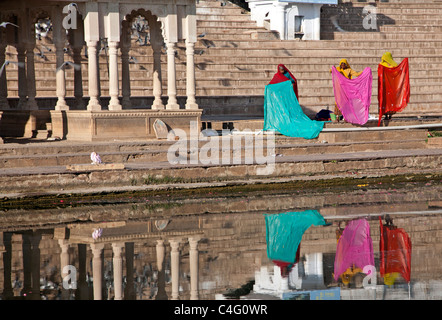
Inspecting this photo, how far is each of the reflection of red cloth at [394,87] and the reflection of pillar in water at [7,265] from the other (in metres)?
12.1

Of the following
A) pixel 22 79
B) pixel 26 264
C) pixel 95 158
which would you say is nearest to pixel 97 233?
pixel 26 264

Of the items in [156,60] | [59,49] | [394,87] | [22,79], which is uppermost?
[59,49]

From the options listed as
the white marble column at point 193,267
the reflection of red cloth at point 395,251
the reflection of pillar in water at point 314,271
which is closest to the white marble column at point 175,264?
the white marble column at point 193,267

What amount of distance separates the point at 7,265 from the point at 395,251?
4.28 m

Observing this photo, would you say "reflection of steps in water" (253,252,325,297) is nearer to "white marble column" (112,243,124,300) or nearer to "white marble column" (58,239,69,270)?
"white marble column" (112,243,124,300)

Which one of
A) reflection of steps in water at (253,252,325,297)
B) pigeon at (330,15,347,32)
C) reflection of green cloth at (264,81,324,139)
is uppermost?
pigeon at (330,15,347,32)

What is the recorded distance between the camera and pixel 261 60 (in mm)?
27609

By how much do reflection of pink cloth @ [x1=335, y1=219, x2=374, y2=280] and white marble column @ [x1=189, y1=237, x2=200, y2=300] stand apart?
141 cm

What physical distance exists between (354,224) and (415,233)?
3.07 feet

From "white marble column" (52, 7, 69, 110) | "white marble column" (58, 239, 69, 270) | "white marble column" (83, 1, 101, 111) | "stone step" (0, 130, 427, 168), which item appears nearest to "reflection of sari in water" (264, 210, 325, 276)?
"white marble column" (58, 239, 69, 270)

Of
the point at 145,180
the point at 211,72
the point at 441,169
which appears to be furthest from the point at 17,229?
the point at 211,72

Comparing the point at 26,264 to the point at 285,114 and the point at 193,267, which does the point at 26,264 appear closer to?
the point at 193,267

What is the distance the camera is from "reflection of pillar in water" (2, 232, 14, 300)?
7.84 m

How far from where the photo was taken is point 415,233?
1063 cm
